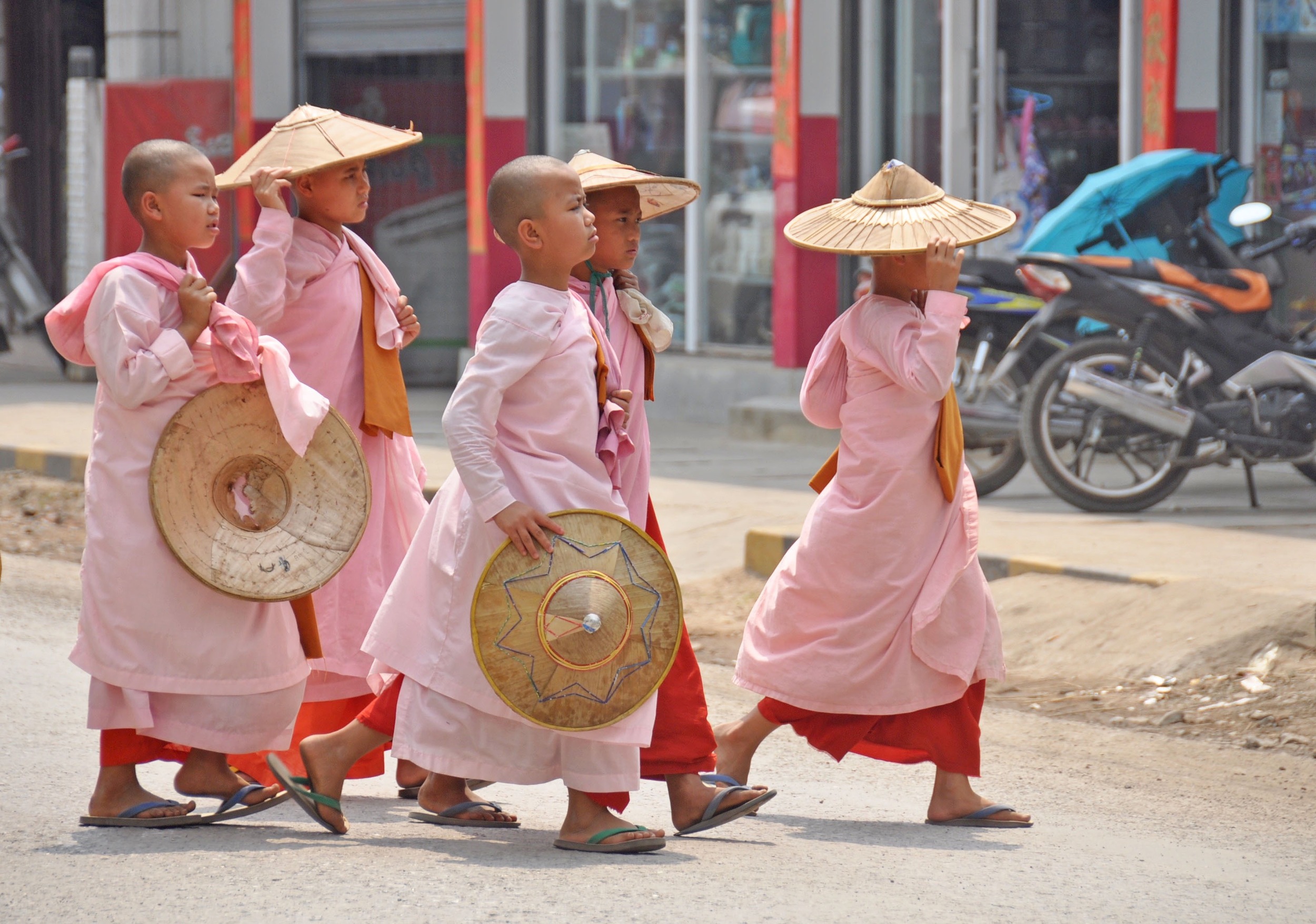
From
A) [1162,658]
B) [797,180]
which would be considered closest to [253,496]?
[1162,658]

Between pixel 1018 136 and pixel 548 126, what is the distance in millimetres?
3931

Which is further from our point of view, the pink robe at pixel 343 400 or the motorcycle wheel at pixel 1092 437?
the motorcycle wheel at pixel 1092 437

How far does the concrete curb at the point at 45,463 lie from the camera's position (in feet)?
35.2

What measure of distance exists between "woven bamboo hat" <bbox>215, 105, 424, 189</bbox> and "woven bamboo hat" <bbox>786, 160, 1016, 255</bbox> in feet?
3.40

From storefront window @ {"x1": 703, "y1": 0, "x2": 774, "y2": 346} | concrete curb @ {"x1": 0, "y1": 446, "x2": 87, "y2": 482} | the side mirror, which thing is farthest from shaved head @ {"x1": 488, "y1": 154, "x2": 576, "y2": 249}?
storefront window @ {"x1": 703, "y1": 0, "x2": 774, "y2": 346}

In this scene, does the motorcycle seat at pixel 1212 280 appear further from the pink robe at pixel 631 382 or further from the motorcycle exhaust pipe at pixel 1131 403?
the pink robe at pixel 631 382

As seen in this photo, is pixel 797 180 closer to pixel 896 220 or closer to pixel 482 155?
pixel 482 155

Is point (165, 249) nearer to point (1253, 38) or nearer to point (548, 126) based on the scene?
point (1253, 38)

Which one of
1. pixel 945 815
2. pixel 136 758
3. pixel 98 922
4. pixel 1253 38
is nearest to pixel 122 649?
pixel 136 758

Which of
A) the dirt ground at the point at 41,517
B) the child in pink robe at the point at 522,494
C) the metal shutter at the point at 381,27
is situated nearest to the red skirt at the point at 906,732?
the child in pink robe at the point at 522,494

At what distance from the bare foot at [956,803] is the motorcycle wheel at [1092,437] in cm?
432

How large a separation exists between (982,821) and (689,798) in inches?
29.1

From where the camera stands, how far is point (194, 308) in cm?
409

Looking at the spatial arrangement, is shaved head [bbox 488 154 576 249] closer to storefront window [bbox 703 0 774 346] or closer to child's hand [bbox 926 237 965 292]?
child's hand [bbox 926 237 965 292]
